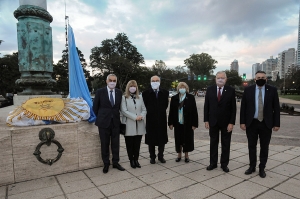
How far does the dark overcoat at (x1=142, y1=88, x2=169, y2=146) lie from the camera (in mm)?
4445

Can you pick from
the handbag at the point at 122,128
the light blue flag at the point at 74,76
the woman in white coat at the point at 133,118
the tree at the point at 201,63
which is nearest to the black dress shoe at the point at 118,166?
the woman in white coat at the point at 133,118

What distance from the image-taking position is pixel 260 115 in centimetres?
377

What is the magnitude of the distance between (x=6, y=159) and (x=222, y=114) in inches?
155

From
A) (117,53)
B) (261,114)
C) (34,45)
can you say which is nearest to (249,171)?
(261,114)

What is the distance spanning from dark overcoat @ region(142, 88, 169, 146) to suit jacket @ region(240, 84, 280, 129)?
162cm

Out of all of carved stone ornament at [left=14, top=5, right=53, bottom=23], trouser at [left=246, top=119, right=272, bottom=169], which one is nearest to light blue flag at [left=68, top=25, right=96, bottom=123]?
carved stone ornament at [left=14, top=5, right=53, bottom=23]

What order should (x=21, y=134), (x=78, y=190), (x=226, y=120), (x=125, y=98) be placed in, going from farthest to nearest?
(x=125, y=98) → (x=226, y=120) → (x=21, y=134) → (x=78, y=190)

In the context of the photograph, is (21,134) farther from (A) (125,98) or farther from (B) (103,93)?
(A) (125,98)

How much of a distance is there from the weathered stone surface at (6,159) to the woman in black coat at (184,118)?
3.09 meters

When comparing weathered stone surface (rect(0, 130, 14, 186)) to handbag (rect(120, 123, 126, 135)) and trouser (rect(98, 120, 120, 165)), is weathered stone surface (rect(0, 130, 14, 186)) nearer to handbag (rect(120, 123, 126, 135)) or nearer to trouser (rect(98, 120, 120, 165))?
trouser (rect(98, 120, 120, 165))

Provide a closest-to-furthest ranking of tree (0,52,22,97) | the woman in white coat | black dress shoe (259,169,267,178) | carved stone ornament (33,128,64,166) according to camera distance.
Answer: carved stone ornament (33,128,64,166) < black dress shoe (259,169,267,178) < the woman in white coat < tree (0,52,22,97)

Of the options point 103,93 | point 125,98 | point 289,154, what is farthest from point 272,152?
point 103,93

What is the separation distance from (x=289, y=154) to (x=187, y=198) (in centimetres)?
361

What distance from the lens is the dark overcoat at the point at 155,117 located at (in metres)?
4.45
